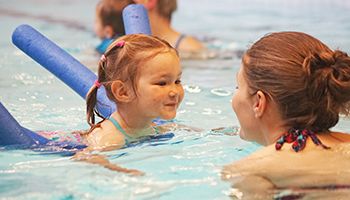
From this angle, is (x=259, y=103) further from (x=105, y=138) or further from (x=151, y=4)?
(x=151, y=4)

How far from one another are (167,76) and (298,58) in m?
0.79

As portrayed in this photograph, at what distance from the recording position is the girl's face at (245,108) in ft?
8.16

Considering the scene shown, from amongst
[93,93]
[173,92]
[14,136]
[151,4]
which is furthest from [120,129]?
[151,4]

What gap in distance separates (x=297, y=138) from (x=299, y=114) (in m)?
0.08

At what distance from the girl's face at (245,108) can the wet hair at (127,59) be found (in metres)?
0.64

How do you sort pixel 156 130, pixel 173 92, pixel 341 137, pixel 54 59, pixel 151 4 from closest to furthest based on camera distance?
pixel 341 137 → pixel 173 92 → pixel 156 130 → pixel 54 59 → pixel 151 4

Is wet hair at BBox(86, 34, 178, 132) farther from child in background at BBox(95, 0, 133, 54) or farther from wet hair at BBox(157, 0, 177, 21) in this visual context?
wet hair at BBox(157, 0, 177, 21)

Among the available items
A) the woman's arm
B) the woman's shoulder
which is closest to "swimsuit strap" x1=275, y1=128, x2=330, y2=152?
the woman's shoulder

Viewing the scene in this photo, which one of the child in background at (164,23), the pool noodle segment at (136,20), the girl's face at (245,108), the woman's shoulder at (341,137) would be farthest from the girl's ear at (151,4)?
the woman's shoulder at (341,137)

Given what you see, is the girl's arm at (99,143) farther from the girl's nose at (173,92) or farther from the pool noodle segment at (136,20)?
the pool noodle segment at (136,20)

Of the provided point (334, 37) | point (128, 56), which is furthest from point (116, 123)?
point (334, 37)

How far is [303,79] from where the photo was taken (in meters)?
2.33

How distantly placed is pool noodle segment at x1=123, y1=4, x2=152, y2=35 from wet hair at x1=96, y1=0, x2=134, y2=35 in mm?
1612

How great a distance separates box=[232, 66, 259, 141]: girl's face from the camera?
8.16 feet
